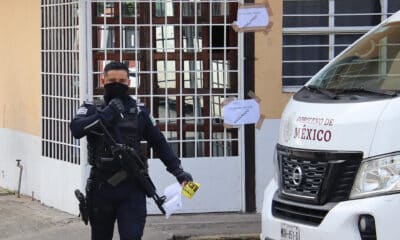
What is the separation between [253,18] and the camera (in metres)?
8.18

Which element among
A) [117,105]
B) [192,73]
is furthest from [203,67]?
[117,105]

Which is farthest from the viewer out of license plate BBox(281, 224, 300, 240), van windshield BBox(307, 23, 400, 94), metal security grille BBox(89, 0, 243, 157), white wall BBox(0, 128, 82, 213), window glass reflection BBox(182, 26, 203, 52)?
white wall BBox(0, 128, 82, 213)

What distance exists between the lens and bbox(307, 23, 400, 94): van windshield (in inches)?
196

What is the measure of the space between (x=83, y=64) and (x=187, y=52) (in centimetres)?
120

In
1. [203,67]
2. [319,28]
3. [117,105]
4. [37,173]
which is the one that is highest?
[319,28]

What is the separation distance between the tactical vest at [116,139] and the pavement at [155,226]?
2.25 m

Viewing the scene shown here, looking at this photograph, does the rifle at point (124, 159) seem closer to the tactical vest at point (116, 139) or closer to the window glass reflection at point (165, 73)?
the tactical vest at point (116, 139)

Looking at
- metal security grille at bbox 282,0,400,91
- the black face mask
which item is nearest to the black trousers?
the black face mask

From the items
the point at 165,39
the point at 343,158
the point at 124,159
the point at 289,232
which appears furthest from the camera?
the point at 165,39

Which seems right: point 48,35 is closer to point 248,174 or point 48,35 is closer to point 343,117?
point 248,174

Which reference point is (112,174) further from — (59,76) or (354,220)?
(59,76)

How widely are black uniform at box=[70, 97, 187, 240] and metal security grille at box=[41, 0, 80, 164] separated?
115 inches

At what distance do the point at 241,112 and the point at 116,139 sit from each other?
3.18m

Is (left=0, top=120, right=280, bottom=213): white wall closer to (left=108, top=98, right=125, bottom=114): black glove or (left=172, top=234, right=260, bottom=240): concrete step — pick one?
A: (left=172, top=234, right=260, bottom=240): concrete step
